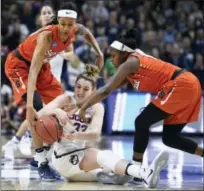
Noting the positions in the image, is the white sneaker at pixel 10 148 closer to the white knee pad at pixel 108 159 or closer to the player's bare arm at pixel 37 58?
the player's bare arm at pixel 37 58

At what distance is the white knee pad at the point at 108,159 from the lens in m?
6.05

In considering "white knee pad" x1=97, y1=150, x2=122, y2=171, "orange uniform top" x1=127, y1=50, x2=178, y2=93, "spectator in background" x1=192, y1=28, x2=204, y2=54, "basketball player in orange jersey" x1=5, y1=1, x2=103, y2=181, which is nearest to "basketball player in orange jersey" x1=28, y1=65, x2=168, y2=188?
"white knee pad" x1=97, y1=150, x2=122, y2=171

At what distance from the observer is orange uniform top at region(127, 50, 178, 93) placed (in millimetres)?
5980

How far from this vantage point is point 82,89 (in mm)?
6859

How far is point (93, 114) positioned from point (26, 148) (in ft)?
6.37

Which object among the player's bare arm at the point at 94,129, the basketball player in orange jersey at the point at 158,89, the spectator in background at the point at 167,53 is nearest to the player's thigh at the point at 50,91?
the player's bare arm at the point at 94,129

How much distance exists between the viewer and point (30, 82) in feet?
20.7

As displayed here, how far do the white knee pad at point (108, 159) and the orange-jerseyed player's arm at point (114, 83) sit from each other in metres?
0.63

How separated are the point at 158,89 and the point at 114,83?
586mm

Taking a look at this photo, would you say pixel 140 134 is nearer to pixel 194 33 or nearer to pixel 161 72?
pixel 161 72

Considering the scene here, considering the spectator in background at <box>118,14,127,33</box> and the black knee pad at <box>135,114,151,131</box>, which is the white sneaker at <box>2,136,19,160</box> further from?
the spectator in background at <box>118,14,127,33</box>

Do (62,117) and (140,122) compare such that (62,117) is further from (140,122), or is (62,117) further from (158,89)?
(158,89)

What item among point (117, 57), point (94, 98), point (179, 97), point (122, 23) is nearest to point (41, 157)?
point (94, 98)

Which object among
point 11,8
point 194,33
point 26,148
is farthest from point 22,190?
point 194,33
